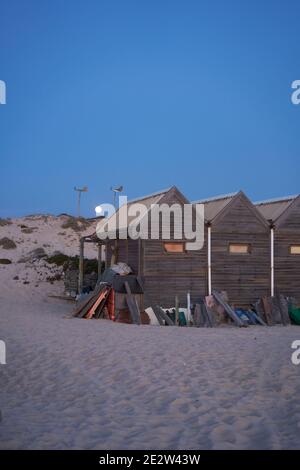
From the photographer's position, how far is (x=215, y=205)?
904 inches

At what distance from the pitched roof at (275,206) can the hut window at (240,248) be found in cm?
181

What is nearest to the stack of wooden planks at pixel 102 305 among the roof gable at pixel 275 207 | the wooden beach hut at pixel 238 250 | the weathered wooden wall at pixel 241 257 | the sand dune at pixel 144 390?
the sand dune at pixel 144 390

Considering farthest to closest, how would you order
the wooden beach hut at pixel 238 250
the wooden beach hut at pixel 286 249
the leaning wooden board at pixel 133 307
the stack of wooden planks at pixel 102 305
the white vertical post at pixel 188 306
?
the wooden beach hut at pixel 286 249, the wooden beach hut at pixel 238 250, the white vertical post at pixel 188 306, the stack of wooden planks at pixel 102 305, the leaning wooden board at pixel 133 307

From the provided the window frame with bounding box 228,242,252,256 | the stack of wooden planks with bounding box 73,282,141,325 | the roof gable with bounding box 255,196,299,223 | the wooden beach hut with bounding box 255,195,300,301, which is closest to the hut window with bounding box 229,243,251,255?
the window frame with bounding box 228,242,252,256

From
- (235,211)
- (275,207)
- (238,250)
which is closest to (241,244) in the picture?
(238,250)

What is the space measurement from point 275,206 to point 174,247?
632 centimetres

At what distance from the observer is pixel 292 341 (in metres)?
12.8

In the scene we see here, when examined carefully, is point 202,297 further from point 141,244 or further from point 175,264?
point 141,244

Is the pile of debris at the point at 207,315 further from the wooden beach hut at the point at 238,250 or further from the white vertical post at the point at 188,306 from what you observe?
the wooden beach hut at the point at 238,250

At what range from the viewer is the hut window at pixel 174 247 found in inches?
820

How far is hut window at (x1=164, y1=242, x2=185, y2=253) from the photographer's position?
20828mm

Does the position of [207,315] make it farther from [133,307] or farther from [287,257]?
[287,257]

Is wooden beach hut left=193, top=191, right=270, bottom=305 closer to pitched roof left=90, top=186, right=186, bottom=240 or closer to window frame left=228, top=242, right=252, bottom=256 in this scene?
window frame left=228, top=242, right=252, bottom=256

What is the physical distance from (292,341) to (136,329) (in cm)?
551
